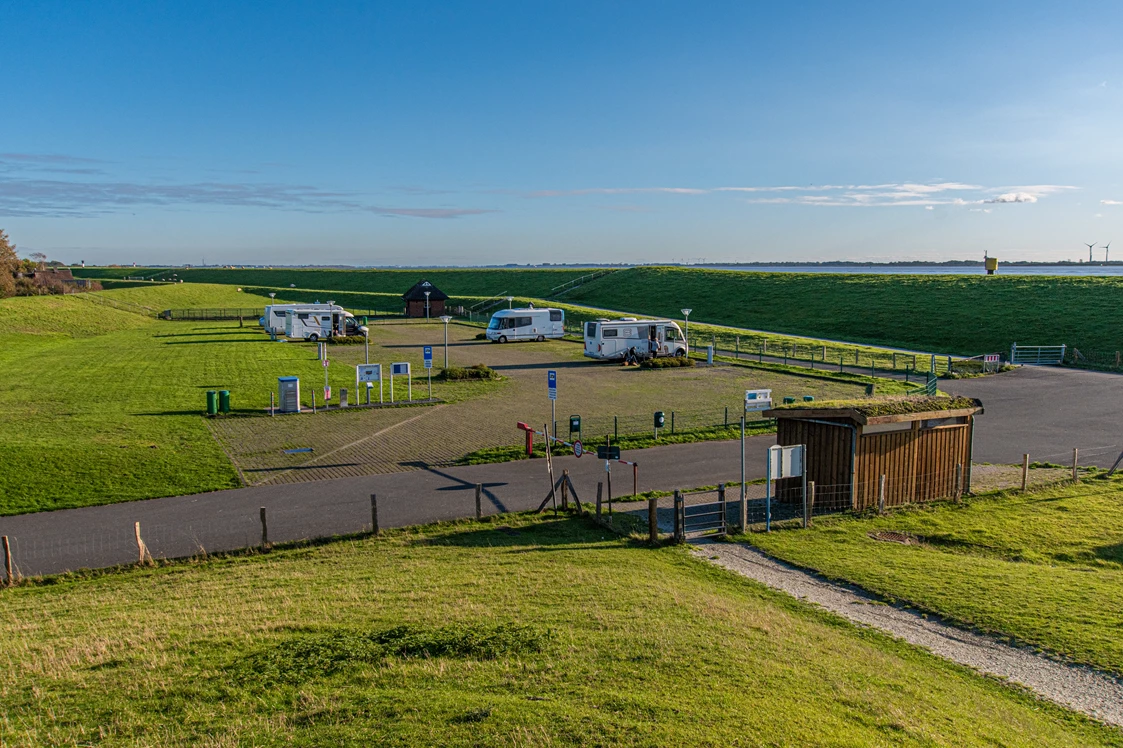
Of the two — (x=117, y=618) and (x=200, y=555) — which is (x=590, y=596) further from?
(x=200, y=555)

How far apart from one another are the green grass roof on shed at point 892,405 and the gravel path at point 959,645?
477 centimetres

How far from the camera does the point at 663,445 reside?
23531 mm

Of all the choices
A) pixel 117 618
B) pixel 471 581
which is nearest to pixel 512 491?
pixel 471 581

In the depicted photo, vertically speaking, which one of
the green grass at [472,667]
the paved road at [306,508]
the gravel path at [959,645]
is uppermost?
the green grass at [472,667]

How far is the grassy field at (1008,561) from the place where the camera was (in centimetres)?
1052

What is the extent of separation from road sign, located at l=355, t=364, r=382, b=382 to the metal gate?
3418 centimetres

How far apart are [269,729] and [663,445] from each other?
1776 centimetres

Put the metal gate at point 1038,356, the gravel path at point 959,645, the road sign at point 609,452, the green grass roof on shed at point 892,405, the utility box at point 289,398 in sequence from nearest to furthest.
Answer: the gravel path at point 959,645
the green grass roof on shed at point 892,405
the road sign at point 609,452
the utility box at point 289,398
the metal gate at point 1038,356

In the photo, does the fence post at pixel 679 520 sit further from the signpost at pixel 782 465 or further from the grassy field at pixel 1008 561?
the signpost at pixel 782 465

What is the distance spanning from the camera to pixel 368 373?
101 feet

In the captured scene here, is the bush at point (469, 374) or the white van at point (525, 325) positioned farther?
the white van at point (525, 325)

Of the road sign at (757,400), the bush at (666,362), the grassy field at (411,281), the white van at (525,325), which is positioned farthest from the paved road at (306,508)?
the grassy field at (411,281)

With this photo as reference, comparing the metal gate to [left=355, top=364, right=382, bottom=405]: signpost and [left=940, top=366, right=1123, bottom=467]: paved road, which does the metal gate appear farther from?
[left=355, top=364, right=382, bottom=405]: signpost

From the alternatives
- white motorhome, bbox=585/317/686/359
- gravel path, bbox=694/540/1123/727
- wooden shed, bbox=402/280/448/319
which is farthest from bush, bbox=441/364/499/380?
wooden shed, bbox=402/280/448/319
